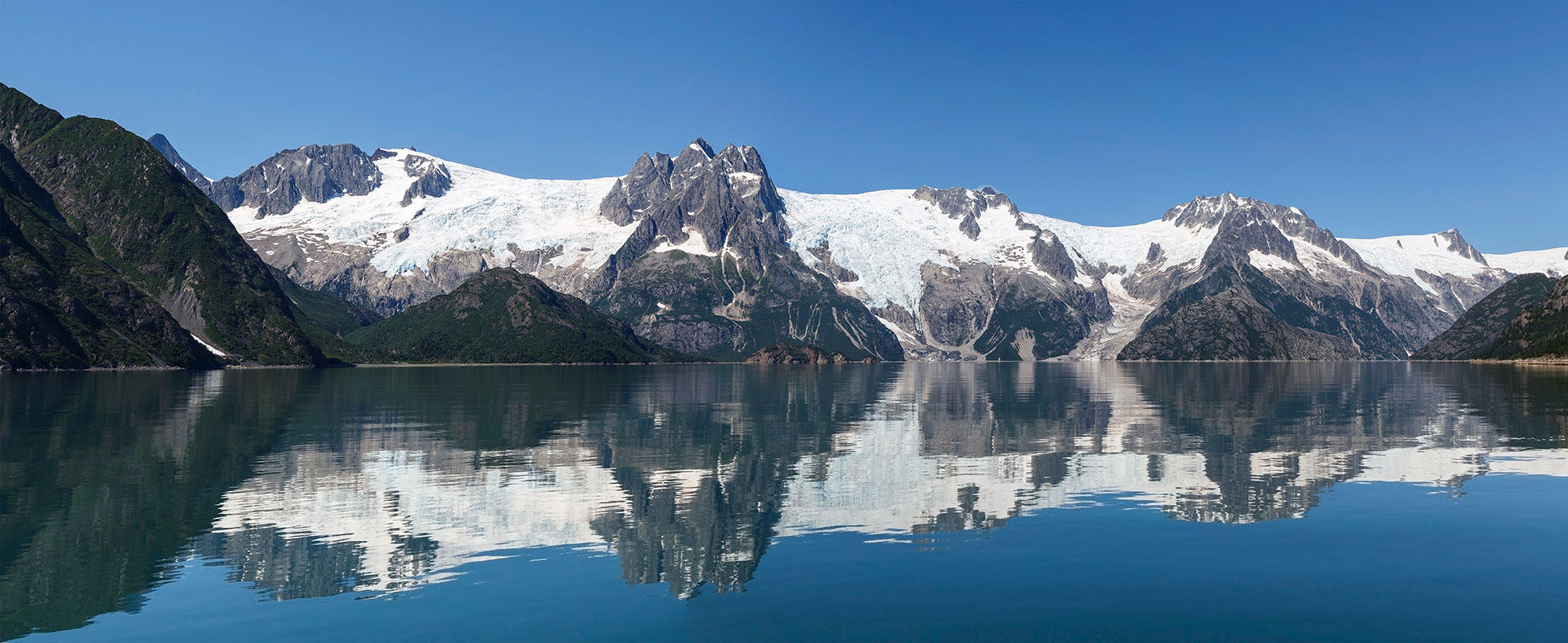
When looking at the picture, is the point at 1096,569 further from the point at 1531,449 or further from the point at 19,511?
the point at 1531,449

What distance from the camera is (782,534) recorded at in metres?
38.6

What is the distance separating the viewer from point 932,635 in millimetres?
24922

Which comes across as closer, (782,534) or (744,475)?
(782,534)

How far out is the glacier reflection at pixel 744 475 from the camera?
119ft

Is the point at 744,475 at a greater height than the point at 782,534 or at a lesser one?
greater

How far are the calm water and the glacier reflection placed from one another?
33 centimetres

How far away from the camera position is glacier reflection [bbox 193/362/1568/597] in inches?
1431

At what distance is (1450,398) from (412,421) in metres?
153

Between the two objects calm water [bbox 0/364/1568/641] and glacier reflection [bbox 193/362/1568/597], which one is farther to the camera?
glacier reflection [bbox 193/362/1568/597]

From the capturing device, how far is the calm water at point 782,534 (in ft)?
87.6

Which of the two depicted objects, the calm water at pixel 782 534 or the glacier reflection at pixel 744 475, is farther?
the glacier reflection at pixel 744 475

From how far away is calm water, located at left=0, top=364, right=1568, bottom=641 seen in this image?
2669cm

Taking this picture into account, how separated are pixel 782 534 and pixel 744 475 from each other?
17411 millimetres

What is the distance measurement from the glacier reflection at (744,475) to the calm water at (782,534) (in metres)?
0.33
